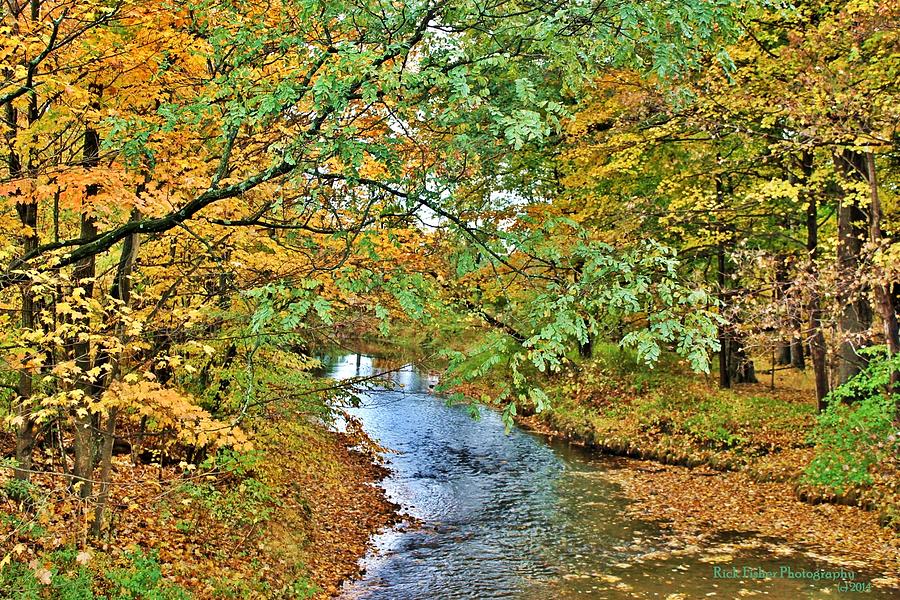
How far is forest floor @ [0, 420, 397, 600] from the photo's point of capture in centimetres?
653

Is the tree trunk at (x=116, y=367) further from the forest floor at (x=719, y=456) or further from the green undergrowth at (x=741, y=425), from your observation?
the green undergrowth at (x=741, y=425)

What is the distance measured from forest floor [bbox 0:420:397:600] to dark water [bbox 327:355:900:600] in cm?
85

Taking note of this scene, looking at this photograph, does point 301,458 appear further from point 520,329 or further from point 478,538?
point 520,329

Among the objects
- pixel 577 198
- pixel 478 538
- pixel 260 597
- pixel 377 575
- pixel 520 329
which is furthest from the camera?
pixel 577 198

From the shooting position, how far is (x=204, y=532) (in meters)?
8.75

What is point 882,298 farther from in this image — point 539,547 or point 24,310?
point 24,310

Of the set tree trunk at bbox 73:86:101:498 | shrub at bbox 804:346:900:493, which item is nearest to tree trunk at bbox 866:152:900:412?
shrub at bbox 804:346:900:493

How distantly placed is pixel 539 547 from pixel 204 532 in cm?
563

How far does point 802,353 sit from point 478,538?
21436mm

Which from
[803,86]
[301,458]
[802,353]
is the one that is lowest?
[301,458]

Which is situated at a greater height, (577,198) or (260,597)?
(577,198)

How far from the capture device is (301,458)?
1330 centimetres

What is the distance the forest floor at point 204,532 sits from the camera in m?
6.53

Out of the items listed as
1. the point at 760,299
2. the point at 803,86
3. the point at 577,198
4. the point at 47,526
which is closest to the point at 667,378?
the point at 760,299
